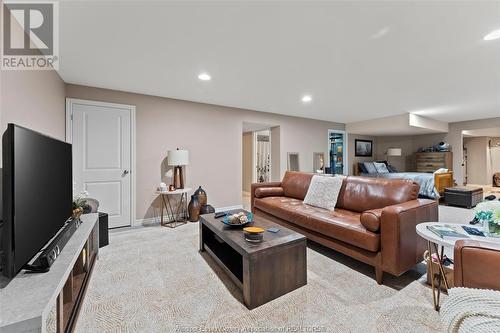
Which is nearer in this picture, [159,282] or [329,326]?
[329,326]

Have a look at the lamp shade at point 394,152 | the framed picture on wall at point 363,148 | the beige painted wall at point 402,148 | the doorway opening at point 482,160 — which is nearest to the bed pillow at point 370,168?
the framed picture on wall at point 363,148

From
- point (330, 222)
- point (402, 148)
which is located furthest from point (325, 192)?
point (402, 148)

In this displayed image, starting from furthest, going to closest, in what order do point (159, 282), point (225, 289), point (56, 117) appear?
point (56, 117)
point (159, 282)
point (225, 289)

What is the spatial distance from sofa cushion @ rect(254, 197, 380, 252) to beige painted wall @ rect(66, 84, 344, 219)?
1.60 meters

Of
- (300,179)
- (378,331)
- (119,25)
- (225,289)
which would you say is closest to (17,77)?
(119,25)

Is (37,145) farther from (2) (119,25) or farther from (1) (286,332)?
(1) (286,332)

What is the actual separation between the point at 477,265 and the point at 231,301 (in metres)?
1.53

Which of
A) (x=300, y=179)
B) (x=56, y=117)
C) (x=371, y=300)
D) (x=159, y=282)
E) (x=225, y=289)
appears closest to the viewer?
(x=371, y=300)

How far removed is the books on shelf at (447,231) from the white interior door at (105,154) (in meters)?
3.88

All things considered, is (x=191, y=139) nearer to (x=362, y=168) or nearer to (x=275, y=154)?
(x=275, y=154)

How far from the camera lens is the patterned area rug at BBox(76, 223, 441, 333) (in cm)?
144

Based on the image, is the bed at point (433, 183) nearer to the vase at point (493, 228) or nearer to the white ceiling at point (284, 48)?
the white ceiling at point (284, 48)

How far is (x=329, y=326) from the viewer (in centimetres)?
143

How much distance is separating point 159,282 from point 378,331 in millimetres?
1728
